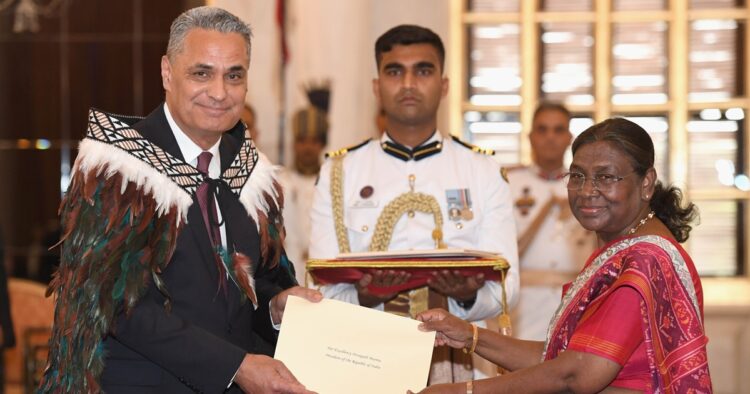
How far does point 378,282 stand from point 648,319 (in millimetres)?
1101

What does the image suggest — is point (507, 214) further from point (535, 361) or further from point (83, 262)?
point (83, 262)

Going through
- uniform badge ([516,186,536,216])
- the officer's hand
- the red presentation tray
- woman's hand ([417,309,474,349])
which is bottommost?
woman's hand ([417,309,474,349])

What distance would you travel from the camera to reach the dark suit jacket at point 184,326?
9.57ft

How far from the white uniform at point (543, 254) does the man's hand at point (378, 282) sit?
207 centimetres

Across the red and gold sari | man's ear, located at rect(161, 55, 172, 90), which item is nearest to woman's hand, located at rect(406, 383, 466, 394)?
the red and gold sari

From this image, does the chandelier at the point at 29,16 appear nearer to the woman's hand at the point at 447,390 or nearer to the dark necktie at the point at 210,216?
the dark necktie at the point at 210,216

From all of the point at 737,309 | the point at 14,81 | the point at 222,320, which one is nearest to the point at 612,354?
the point at 222,320

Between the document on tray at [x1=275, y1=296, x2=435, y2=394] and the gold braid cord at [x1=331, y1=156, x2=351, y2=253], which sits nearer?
the document on tray at [x1=275, y1=296, x2=435, y2=394]

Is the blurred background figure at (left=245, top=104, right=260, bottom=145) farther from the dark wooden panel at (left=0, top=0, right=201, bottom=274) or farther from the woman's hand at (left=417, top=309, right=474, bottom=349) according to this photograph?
the woman's hand at (left=417, top=309, right=474, bottom=349)

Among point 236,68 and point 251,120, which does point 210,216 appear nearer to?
point 236,68

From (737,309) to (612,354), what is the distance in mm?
4728

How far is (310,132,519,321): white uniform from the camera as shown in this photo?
161 inches

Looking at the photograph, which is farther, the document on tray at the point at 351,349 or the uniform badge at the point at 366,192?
the uniform badge at the point at 366,192

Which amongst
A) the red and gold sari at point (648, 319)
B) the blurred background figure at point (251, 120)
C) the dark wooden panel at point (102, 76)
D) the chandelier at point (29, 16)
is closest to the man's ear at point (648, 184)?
the red and gold sari at point (648, 319)
